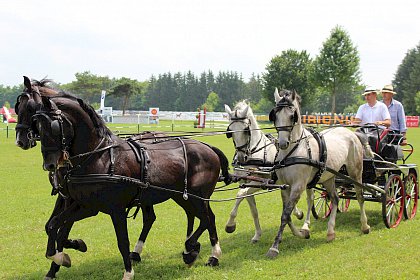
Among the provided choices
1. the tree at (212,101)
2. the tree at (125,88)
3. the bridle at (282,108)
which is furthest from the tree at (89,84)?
the bridle at (282,108)

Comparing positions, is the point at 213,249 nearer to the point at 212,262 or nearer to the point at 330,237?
the point at 212,262

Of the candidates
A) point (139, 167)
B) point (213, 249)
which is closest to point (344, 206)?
point (213, 249)

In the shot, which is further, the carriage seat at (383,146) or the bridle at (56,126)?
the carriage seat at (383,146)

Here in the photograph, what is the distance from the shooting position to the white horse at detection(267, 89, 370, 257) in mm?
7238

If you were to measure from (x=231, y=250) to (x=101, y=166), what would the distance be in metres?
3.03

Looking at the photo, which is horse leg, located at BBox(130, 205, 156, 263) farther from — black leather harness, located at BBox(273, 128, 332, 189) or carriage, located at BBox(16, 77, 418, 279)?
black leather harness, located at BBox(273, 128, 332, 189)

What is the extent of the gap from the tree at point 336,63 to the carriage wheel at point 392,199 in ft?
140

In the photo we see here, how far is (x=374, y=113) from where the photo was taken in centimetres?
976

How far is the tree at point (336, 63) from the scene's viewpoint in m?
51.1

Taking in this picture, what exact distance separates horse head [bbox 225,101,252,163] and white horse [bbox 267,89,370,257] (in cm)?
77

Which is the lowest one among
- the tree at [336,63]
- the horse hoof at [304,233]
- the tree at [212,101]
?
the horse hoof at [304,233]

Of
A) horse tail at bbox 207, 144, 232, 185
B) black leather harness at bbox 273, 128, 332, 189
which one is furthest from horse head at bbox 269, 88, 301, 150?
horse tail at bbox 207, 144, 232, 185

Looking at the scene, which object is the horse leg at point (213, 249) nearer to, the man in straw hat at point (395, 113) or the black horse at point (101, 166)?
the black horse at point (101, 166)

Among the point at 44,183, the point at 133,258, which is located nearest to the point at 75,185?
the point at 133,258
